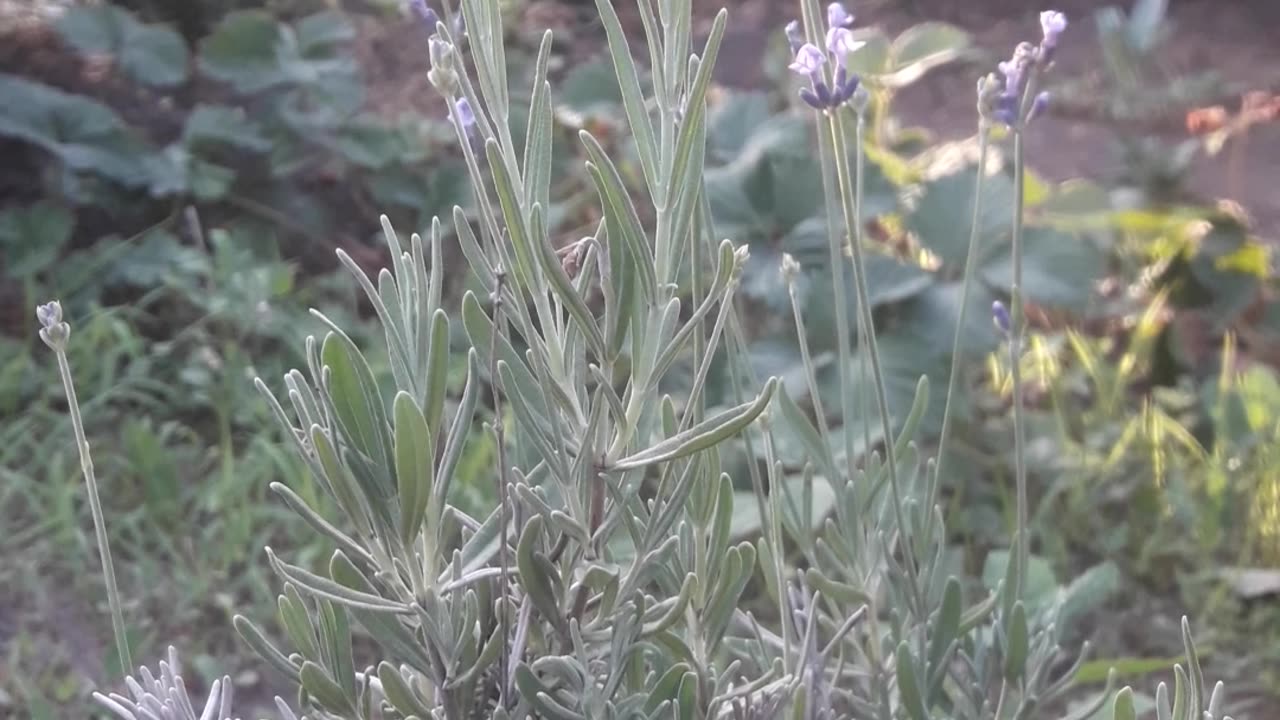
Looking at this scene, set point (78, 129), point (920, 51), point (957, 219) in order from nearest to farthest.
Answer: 1. point (957, 219)
2. point (78, 129)
3. point (920, 51)

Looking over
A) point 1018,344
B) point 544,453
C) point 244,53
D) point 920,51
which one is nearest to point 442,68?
point 544,453

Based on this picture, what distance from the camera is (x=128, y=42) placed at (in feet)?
7.59

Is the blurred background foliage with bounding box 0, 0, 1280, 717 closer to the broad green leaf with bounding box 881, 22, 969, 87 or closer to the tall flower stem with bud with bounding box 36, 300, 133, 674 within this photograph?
the broad green leaf with bounding box 881, 22, 969, 87

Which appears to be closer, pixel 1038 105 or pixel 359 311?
pixel 1038 105

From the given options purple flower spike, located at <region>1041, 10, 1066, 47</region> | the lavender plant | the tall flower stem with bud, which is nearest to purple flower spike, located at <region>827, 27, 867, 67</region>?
the lavender plant

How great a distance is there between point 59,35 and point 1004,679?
2.12 m

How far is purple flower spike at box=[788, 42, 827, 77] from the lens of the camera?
2.34 ft

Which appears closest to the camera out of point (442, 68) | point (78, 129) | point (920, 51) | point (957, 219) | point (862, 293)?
point (442, 68)

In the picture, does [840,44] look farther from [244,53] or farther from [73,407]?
[244,53]

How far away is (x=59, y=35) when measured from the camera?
2.35 metres

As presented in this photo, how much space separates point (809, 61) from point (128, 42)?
75.8 inches

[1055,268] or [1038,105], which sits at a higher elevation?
[1038,105]

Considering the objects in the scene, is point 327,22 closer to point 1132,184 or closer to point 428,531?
point 1132,184

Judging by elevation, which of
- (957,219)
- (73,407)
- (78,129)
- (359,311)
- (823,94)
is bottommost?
(359,311)
